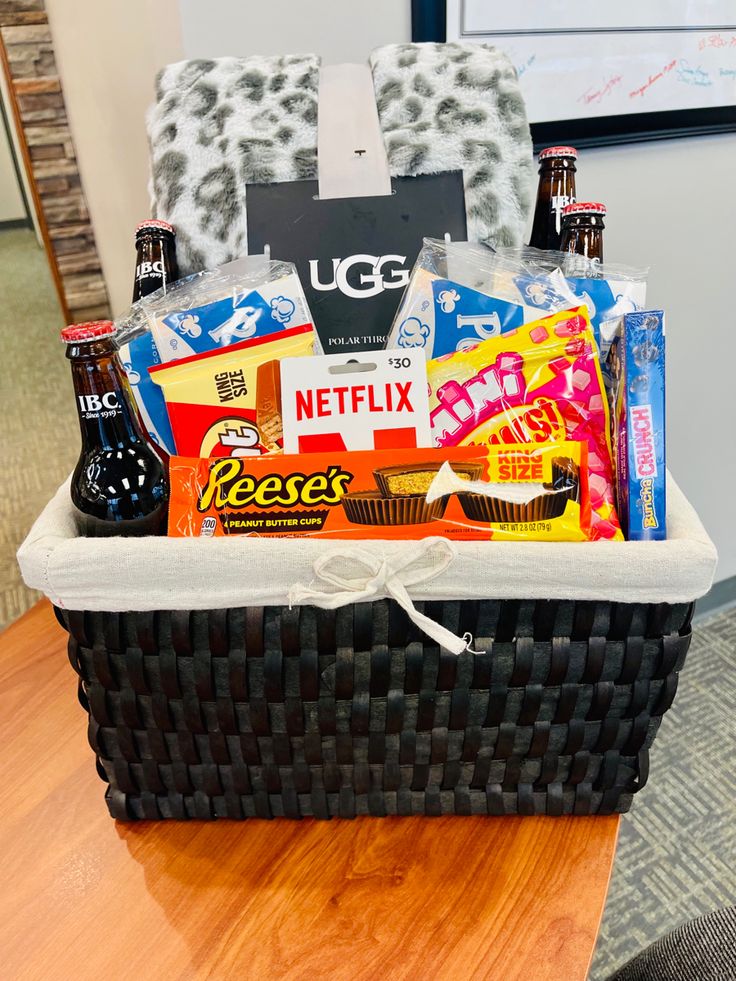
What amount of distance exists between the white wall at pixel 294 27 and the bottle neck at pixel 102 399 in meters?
0.54

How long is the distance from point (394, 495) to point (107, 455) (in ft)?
0.74

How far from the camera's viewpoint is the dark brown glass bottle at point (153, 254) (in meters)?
0.71

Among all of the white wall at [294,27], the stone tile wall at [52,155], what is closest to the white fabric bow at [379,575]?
the white wall at [294,27]

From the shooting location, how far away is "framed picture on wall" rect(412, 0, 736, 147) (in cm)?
97

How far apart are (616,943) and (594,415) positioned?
100 cm

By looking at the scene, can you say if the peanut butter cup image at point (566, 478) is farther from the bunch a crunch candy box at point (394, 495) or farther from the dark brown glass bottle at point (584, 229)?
the dark brown glass bottle at point (584, 229)

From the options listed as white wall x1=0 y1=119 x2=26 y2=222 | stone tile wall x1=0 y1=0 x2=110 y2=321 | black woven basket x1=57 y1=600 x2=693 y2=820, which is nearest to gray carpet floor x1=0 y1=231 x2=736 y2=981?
stone tile wall x1=0 y1=0 x2=110 y2=321

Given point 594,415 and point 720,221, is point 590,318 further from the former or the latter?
point 720,221

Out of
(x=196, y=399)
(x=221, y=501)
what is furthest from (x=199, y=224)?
(x=221, y=501)

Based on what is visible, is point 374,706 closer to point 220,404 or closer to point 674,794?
point 220,404

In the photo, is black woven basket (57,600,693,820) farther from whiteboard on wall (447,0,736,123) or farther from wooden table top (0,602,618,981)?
whiteboard on wall (447,0,736,123)

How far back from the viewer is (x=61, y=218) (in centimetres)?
186

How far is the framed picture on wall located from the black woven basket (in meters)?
0.83

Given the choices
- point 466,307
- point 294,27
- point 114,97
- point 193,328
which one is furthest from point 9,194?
point 466,307
